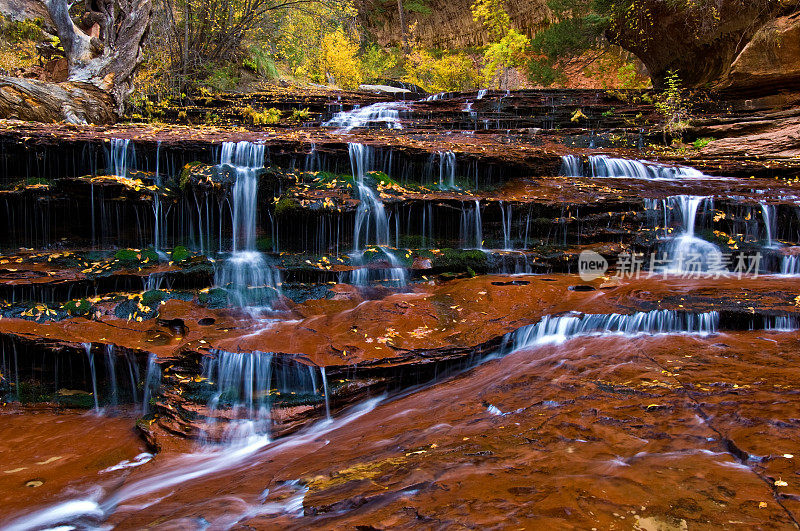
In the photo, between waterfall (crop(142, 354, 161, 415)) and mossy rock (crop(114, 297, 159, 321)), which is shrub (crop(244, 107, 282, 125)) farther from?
waterfall (crop(142, 354, 161, 415))

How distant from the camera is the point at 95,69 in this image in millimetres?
12055

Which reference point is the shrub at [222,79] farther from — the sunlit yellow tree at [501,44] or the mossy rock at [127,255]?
the sunlit yellow tree at [501,44]

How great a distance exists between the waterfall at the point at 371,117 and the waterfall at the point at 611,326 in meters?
9.29

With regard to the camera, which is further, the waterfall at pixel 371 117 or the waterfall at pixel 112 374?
the waterfall at pixel 371 117

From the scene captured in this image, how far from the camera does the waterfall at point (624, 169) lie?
10148 millimetres

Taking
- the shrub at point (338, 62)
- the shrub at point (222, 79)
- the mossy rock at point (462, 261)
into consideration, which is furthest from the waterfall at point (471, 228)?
the shrub at point (338, 62)

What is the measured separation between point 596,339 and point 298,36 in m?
17.9

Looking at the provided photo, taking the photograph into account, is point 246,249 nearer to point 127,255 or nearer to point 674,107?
point 127,255

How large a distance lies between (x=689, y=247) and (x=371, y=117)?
9876 mm

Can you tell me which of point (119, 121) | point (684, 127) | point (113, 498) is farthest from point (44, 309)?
point (684, 127)

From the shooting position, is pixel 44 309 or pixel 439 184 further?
pixel 439 184

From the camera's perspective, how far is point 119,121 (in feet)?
40.3

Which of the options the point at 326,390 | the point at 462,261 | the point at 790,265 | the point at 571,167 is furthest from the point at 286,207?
the point at 790,265

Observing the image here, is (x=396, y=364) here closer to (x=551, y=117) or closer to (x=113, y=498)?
(x=113, y=498)
